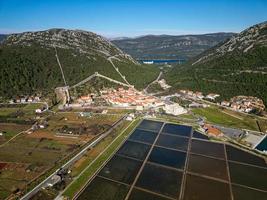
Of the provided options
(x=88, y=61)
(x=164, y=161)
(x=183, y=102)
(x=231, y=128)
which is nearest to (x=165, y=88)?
(x=183, y=102)

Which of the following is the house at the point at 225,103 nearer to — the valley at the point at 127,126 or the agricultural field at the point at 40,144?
the valley at the point at 127,126

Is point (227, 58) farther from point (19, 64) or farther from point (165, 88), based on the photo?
point (19, 64)

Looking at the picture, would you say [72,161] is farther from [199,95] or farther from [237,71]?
[237,71]

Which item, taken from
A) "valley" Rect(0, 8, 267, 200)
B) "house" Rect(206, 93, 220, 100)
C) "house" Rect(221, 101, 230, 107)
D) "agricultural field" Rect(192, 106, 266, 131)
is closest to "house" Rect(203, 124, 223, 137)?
"valley" Rect(0, 8, 267, 200)

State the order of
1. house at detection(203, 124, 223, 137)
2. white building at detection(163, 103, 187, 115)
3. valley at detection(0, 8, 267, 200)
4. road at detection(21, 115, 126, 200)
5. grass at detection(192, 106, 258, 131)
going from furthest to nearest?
white building at detection(163, 103, 187, 115) < grass at detection(192, 106, 258, 131) < house at detection(203, 124, 223, 137) < valley at detection(0, 8, 267, 200) < road at detection(21, 115, 126, 200)

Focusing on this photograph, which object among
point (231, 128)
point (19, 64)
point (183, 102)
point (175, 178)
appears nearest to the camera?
point (175, 178)

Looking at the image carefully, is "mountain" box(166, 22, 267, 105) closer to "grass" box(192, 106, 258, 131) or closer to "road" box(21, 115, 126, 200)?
"grass" box(192, 106, 258, 131)
